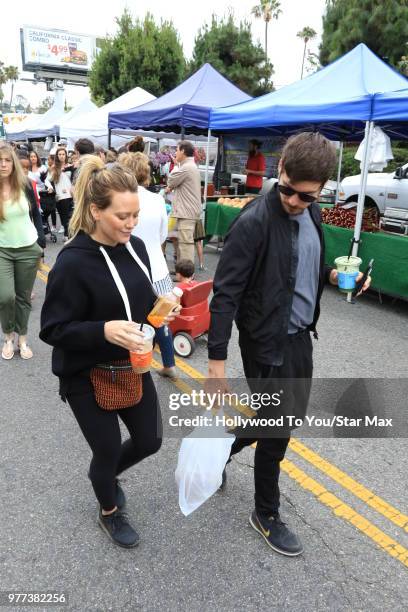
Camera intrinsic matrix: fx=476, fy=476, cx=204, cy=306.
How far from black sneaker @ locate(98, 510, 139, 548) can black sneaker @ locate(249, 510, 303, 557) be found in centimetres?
63

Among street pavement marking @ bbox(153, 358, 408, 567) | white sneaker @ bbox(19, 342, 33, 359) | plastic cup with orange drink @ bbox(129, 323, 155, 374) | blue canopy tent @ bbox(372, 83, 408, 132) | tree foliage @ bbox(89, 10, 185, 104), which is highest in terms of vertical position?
tree foliage @ bbox(89, 10, 185, 104)

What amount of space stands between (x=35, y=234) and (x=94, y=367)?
2695 millimetres

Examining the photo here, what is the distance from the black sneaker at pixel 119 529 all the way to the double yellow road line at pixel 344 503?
3.46 feet

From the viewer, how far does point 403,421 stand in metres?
3.53

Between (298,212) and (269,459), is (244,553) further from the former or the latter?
(298,212)

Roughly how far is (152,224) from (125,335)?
2.02 metres

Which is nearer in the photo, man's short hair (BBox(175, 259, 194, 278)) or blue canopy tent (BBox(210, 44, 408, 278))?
man's short hair (BBox(175, 259, 194, 278))

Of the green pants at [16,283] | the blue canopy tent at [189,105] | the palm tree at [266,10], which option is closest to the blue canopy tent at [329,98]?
the blue canopy tent at [189,105]

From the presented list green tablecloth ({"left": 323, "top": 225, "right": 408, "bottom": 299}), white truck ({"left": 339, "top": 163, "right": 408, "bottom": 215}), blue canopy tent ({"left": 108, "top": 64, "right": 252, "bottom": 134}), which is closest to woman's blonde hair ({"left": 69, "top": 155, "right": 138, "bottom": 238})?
green tablecloth ({"left": 323, "top": 225, "right": 408, "bottom": 299})

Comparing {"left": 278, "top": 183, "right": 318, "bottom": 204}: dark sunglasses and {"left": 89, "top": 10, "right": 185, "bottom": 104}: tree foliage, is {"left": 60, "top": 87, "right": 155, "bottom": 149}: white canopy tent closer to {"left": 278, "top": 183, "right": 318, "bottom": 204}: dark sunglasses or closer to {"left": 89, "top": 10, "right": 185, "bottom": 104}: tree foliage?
{"left": 89, "top": 10, "right": 185, "bottom": 104}: tree foliage

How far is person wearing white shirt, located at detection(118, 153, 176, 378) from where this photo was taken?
11.8ft

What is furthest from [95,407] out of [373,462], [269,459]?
[373,462]

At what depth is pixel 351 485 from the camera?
282 cm

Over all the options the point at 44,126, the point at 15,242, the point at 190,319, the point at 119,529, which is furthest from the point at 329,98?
the point at 44,126
